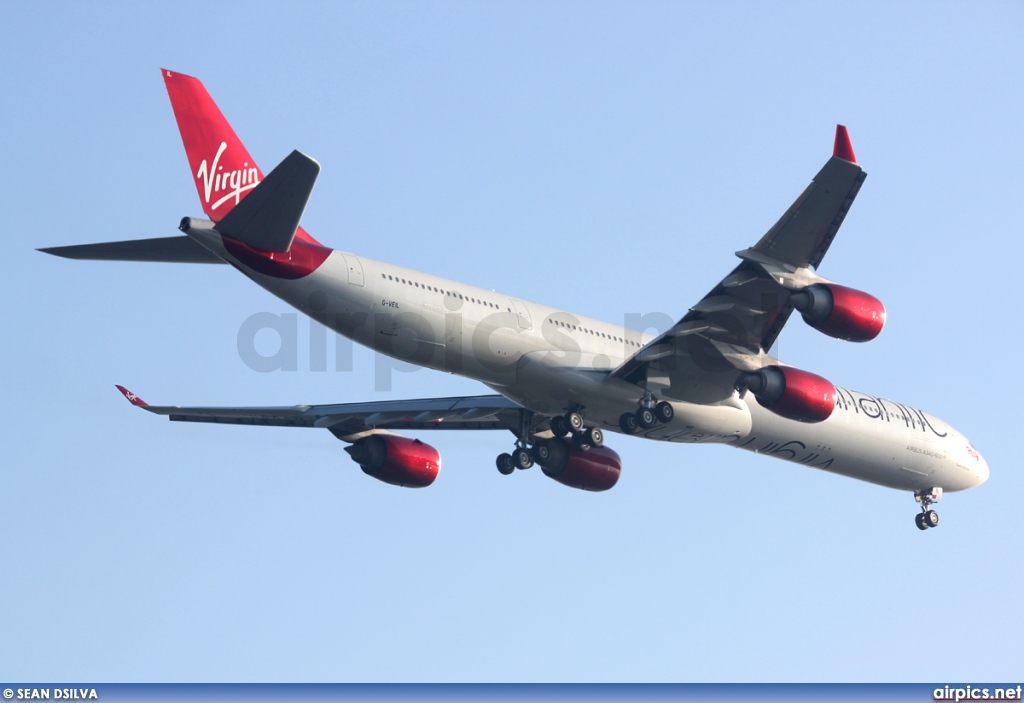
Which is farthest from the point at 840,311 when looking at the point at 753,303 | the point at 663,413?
the point at 663,413

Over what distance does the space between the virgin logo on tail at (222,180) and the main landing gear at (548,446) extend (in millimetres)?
8695

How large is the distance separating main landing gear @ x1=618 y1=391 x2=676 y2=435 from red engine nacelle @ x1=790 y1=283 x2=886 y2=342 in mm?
4116

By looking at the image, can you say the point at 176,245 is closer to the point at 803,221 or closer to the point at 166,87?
the point at 166,87

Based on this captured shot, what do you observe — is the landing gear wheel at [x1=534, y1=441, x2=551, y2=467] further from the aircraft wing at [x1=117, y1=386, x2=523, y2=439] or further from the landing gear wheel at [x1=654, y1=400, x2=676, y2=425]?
the landing gear wheel at [x1=654, y1=400, x2=676, y2=425]

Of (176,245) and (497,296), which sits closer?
(176,245)

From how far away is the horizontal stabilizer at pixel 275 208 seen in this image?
2006cm

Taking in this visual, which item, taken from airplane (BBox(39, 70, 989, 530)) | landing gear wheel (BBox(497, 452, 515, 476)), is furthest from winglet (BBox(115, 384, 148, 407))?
landing gear wheel (BBox(497, 452, 515, 476))

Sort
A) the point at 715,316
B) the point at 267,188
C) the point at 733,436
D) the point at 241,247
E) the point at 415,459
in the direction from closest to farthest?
the point at 267,188, the point at 241,247, the point at 715,316, the point at 733,436, the point at 415,459

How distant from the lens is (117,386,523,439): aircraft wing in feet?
97.2

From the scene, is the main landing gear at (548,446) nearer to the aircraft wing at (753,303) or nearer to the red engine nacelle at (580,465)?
the red engine nacelle at (580,465)

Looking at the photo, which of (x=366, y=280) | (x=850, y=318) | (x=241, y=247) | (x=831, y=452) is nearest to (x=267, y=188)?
(x=241, y=247)

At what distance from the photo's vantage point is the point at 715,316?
25.1 m

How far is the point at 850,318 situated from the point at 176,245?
42.6 ft

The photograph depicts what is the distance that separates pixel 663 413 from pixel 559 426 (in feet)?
8.22
